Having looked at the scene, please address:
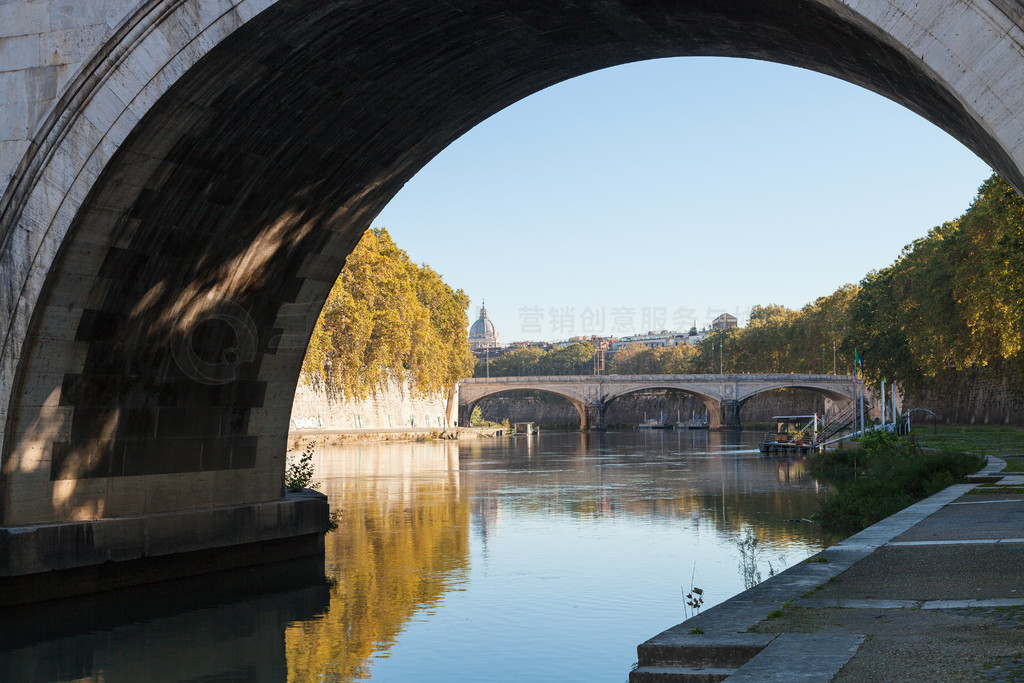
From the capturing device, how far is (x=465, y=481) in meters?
31.5

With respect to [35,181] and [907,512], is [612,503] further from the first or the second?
[35,181]

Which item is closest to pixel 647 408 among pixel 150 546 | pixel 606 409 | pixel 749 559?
pixel 606 409

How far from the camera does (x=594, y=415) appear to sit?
98875 millimetres

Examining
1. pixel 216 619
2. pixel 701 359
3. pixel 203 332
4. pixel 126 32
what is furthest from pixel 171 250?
pixel 701 359

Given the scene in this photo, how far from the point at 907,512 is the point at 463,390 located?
83.7m

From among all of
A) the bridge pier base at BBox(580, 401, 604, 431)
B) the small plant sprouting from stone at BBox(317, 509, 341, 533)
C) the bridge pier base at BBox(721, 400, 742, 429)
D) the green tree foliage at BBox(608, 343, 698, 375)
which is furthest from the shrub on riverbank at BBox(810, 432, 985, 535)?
the green tree foliage at BBox(608, 343, 698, 375)

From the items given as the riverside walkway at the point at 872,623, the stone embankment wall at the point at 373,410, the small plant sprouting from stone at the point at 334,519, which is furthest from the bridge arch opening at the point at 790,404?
the riverside walkway at the point at 872,623

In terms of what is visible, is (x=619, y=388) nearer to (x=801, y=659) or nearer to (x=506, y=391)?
(x=506, y=391)

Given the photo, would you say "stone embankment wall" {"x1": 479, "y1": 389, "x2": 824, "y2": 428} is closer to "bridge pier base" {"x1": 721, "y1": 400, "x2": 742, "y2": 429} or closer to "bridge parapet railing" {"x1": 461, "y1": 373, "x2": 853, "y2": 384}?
"bridge parapet railing" {"x1": 461, "y1": 373, "x2": 853, "y2": 384}

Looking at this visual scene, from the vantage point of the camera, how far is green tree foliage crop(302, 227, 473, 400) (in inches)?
2093

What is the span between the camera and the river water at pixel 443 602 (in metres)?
9.73

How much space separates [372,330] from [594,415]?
45604mm

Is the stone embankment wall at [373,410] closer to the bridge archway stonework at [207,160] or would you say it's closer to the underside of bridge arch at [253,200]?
the underside of bridge arch at [253,200]

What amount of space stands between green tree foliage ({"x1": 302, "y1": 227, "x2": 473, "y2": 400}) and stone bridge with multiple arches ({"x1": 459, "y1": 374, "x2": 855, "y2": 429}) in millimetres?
26214
